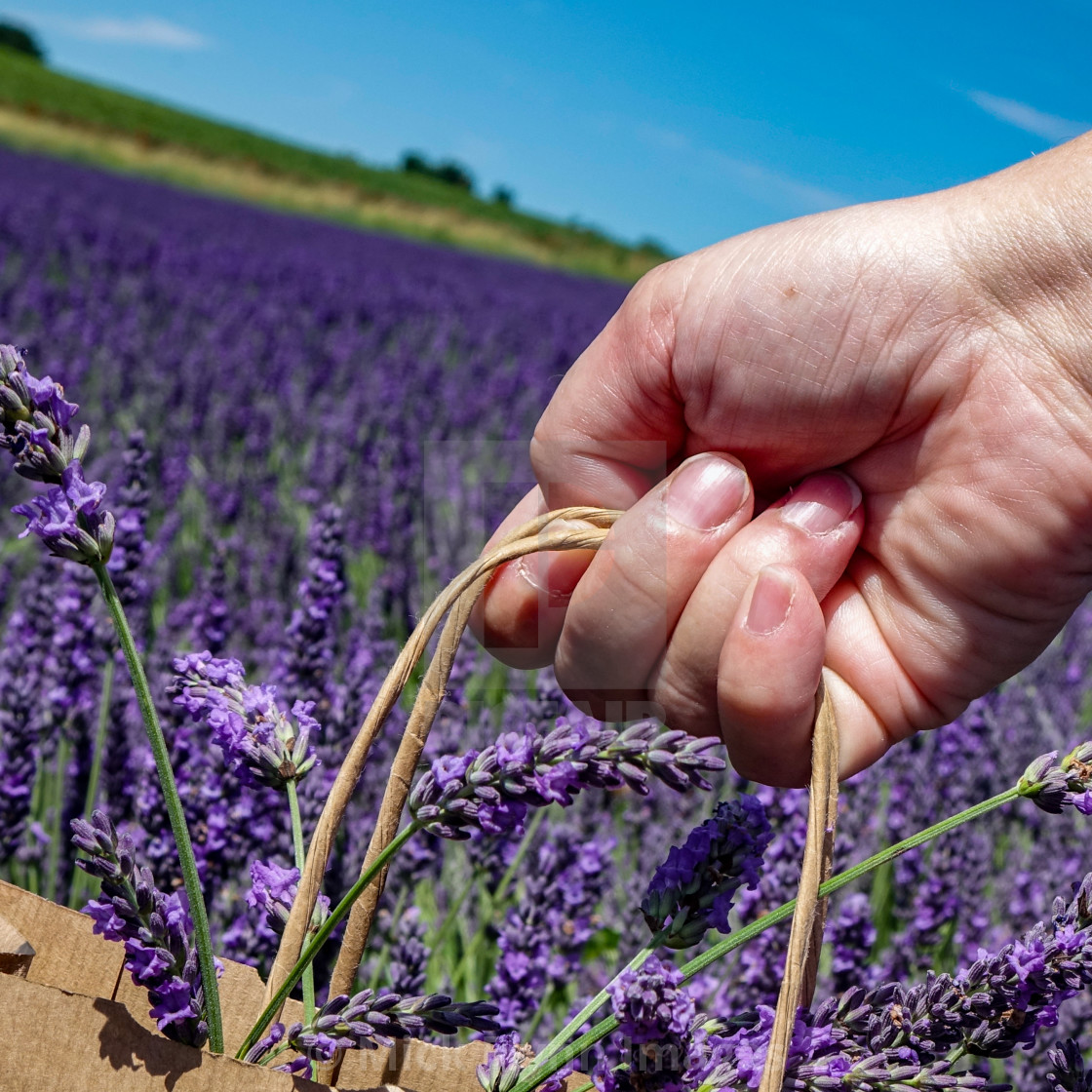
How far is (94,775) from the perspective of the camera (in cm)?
140

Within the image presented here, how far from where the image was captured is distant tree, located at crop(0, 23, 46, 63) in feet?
157

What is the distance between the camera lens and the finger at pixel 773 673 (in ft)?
2.88

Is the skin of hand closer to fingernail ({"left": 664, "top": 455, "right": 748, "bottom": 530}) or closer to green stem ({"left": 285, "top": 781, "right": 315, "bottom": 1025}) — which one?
fingernail ({"left": 664, "top": 455, "right": 748, "bottom": 530})

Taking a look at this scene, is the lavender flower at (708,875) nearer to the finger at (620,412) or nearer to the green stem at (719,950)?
the green stem at (719,950)

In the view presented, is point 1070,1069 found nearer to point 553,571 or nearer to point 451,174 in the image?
point 553,571

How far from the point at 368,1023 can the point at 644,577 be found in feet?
1.62

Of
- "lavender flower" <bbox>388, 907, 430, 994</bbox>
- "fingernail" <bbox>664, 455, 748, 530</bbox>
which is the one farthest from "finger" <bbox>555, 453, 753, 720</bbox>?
"lavender flower" <bbox>388, 907, 430, 994</bbox>

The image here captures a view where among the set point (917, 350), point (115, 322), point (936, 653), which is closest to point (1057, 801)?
point (936, 653)

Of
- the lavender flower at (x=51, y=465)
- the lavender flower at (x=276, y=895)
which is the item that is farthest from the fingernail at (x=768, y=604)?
the lavender flower at (x=51, y=465)

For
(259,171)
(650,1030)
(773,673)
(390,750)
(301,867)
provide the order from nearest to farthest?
(650,1030) → (301,867) → (773,673) → (390,750) → (259,171)

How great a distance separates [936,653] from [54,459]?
0.92m

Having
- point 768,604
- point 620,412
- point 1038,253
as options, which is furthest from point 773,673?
point 1038,253

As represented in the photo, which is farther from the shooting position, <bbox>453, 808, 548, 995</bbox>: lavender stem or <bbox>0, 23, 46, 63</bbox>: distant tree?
<bbox>0, 23, 46, 63</bbox>: distant tree

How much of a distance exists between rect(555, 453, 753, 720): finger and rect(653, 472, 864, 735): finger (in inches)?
0.8
